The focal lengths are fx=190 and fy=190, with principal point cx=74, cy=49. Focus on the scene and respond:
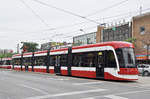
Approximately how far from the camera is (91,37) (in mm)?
64062

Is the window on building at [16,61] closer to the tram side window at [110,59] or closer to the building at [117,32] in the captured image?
the building at [117,32]

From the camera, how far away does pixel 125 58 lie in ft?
48.2

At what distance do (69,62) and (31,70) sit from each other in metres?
11.3

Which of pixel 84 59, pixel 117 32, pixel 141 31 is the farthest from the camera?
pixel 117 32

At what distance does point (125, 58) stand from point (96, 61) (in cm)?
286

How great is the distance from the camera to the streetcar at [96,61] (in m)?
14.7

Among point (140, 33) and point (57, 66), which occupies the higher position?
point (140, 33)

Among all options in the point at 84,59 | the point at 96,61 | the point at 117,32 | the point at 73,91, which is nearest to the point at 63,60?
the point at 84,59

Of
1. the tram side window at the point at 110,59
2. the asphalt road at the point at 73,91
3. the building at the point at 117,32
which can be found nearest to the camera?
the asphalt road at the point at 73,91

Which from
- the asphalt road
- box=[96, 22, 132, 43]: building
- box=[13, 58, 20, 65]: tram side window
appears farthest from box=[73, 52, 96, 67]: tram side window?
box=[96, 22, 132, 43]: building

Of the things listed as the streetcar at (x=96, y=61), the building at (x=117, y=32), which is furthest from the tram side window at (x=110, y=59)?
the building at (x=117, y=32)

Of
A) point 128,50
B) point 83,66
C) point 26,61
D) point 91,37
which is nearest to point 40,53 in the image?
point 26,61

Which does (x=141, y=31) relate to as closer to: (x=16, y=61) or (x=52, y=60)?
(x=52, y=60)

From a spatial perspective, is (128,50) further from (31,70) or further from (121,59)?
(31,70)
